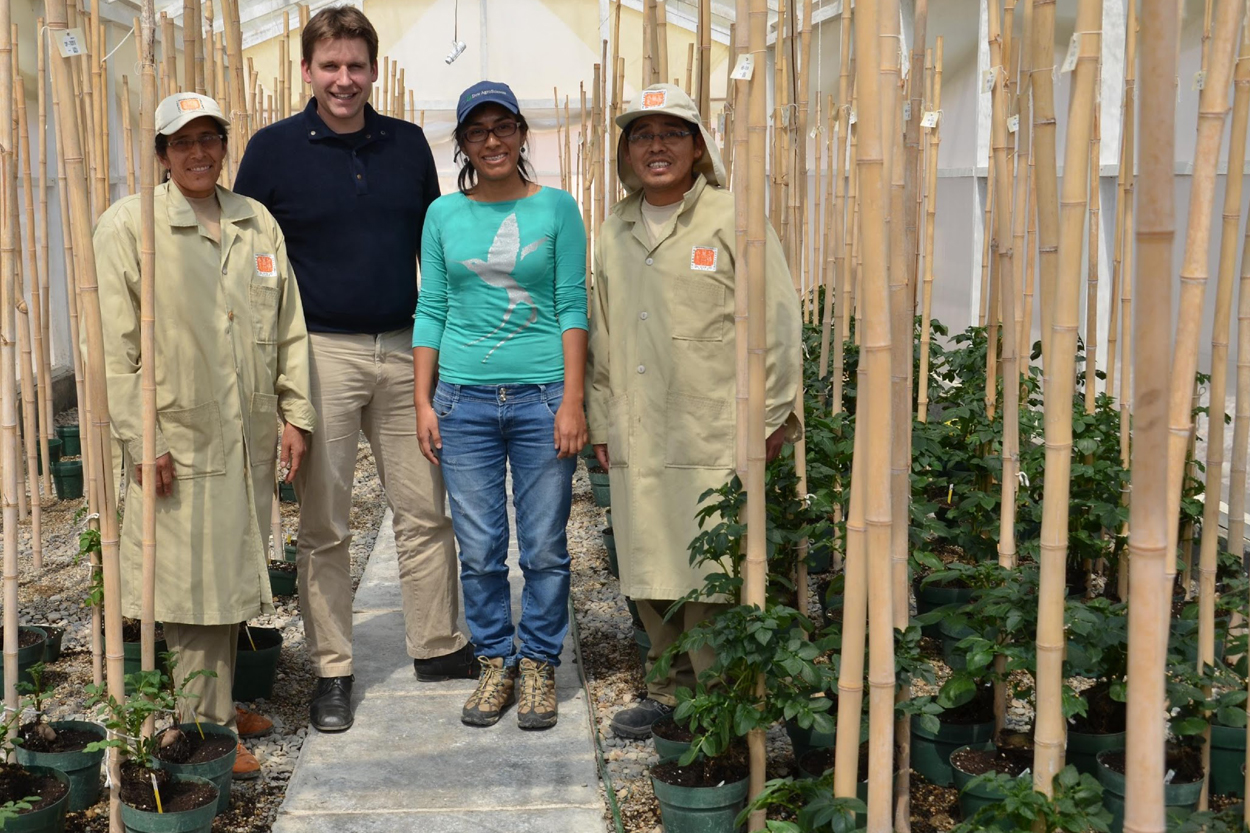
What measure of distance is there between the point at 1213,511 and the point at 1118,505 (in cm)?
→ 63

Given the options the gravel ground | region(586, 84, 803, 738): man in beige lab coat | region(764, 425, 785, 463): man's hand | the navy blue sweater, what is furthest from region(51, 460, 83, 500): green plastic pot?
region(764, 425, 785, 463): man's hand

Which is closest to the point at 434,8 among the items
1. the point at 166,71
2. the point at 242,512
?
the point at 166,71

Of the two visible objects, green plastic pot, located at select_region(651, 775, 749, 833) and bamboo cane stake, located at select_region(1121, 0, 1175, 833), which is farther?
green plastic pot, located at select_region(651, 775, 749, 833)

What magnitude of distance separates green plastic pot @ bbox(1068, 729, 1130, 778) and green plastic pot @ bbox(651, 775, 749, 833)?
0.50 metres

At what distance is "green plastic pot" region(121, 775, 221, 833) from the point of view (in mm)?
1791

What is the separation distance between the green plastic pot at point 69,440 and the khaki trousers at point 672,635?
9.64ft

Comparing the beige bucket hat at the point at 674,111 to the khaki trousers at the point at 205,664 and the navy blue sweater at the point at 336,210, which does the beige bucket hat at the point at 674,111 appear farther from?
the khaki trousers at the point at 205,664

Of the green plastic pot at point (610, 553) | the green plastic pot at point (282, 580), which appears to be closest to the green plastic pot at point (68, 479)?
the green plastic pot at point (282, 580)

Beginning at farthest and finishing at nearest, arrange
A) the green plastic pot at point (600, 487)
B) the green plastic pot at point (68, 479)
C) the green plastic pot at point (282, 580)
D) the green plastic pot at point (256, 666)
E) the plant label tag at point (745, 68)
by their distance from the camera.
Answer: the green plastic pot at point (68, 479) → the green plastic pot at point (600, 487) → the green plastic pot at point (282, 580) → the green plastic pot at point (256, 666) → the plant label tag at point (745, 68)

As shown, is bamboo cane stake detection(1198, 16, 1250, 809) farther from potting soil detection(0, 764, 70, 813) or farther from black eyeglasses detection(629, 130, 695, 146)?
potting soil detection(0, 764, 70, 813)

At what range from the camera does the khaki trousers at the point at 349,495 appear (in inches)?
92.4

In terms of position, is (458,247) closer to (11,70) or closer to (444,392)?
(444,392)

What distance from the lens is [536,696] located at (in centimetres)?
235

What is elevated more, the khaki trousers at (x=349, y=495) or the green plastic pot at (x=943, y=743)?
the khaki trousers at (x=349, y=495)
